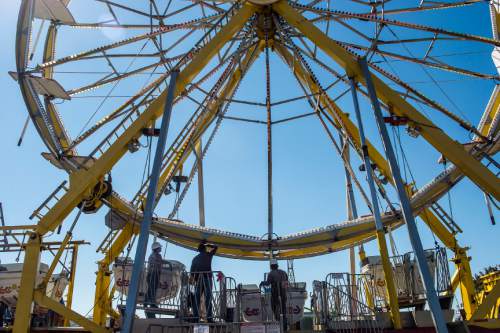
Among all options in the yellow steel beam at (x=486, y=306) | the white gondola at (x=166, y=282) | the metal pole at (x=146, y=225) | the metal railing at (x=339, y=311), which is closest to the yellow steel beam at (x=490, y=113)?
the yellow steel beam at (x=486, y=306)

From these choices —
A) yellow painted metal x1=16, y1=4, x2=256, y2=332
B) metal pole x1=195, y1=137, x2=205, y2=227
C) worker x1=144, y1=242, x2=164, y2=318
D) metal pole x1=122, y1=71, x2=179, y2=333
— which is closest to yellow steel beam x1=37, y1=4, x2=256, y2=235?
yellow painted metal x1=16, y1=4, x2=256, y2=332

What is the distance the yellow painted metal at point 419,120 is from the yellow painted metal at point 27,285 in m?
10.0

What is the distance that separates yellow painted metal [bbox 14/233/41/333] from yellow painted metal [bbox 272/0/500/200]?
394 inches

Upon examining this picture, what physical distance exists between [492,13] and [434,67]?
2587mm

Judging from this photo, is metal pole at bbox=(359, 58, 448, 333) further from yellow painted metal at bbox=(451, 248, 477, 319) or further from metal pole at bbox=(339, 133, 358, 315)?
yellow painted metal at bbox=(451, 248, 477, 319)

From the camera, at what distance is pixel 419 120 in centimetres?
1329

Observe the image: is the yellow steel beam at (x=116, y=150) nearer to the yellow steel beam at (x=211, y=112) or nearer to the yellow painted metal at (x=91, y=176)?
the yellow painted metal at (x=91, y=176)

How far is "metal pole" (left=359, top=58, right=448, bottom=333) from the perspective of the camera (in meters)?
9.81

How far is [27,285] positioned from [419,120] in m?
11.8

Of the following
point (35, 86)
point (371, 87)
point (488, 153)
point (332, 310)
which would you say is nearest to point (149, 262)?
point (332, 310)

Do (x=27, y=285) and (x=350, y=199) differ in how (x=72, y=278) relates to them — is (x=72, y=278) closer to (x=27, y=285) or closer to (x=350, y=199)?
(x=27, y=285)

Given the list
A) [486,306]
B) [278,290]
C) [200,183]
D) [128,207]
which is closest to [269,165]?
[200,183]

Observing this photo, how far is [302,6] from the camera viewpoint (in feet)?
55.3

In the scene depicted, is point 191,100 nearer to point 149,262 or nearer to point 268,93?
point 268,93
